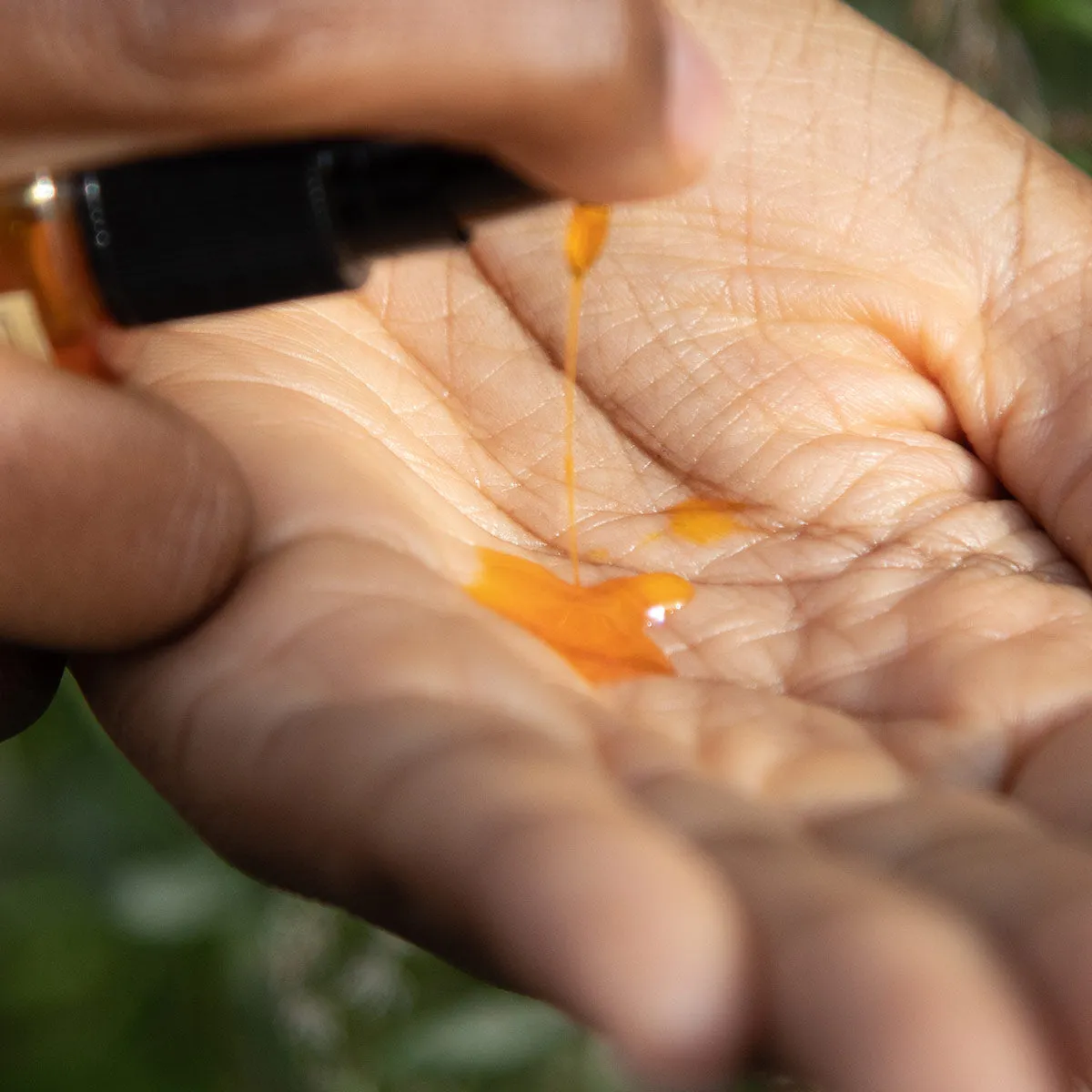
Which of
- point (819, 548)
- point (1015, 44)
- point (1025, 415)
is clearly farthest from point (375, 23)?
point (1015, 44)

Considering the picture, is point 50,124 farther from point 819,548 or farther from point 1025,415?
point 1025,415

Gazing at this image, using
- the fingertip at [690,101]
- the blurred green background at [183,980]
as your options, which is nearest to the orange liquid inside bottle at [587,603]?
the fingertip at [690,101]

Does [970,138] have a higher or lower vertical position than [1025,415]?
higher

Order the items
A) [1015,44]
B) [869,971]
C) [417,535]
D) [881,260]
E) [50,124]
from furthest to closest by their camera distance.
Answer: [1015,44]
[881,260]
[417,535]
[50,124]
[869,971]

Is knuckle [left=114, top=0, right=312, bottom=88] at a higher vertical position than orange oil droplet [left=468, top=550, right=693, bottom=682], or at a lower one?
higher

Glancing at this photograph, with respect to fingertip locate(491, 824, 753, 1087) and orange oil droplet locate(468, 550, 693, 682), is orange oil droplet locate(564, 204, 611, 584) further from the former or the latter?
fingertip locate(491, 824, 753, 1087)

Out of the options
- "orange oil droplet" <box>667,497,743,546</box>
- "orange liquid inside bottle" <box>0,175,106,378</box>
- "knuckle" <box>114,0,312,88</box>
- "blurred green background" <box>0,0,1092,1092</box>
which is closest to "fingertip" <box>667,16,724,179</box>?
"knuckle" <box>114,0,312,88</box>
